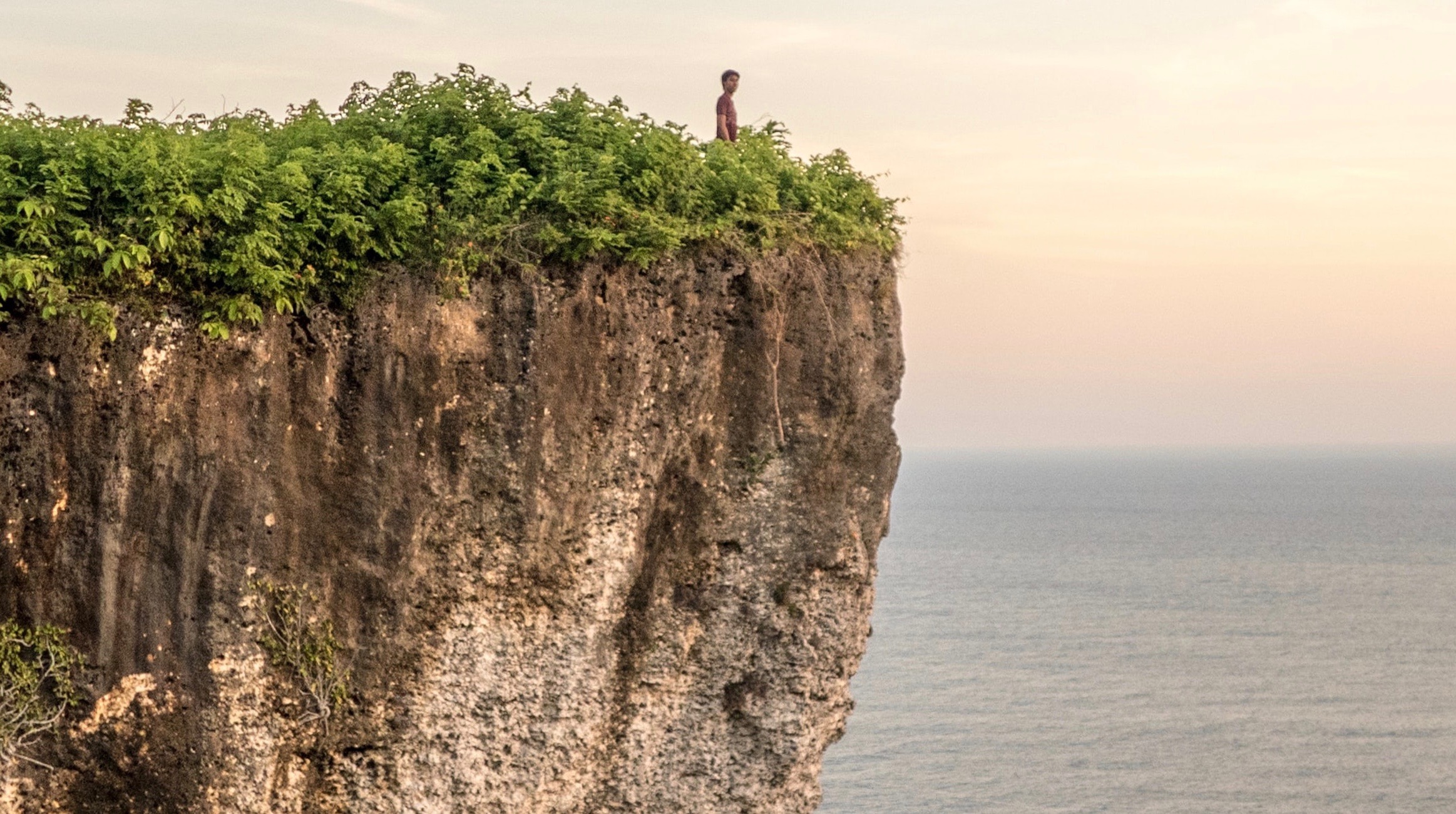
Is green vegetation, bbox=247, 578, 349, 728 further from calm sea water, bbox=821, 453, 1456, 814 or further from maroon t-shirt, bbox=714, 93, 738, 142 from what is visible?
calm sea water, bbox=821, 453, 1456, 814

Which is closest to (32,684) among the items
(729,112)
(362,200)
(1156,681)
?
(362,200)

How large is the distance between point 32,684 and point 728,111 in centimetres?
852

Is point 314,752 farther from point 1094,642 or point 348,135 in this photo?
point 1094,642

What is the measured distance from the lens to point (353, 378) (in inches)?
465

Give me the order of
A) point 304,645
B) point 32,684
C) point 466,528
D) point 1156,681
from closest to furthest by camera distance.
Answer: point 32,684
point 304,645
point 466,528
point 1156,681

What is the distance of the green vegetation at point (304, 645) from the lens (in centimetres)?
1177

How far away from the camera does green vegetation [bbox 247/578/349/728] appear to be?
38.6 ft

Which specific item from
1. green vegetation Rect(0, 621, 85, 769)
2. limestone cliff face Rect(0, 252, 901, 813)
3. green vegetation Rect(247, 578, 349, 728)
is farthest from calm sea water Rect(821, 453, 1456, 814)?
green vegetation Rect(0, 621, 85, 769)

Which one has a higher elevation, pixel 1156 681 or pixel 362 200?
pixel 362 200

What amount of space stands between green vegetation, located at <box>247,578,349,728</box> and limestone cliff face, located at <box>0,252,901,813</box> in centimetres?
11

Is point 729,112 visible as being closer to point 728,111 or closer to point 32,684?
point 728,111

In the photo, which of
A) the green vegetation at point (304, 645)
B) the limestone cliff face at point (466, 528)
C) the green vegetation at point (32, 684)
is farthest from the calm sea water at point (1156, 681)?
the green vegetation at point (32, 684)

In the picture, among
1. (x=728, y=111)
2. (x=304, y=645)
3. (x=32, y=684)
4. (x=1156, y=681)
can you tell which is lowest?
(x=1156, y=681)

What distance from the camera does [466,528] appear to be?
12.1 m
